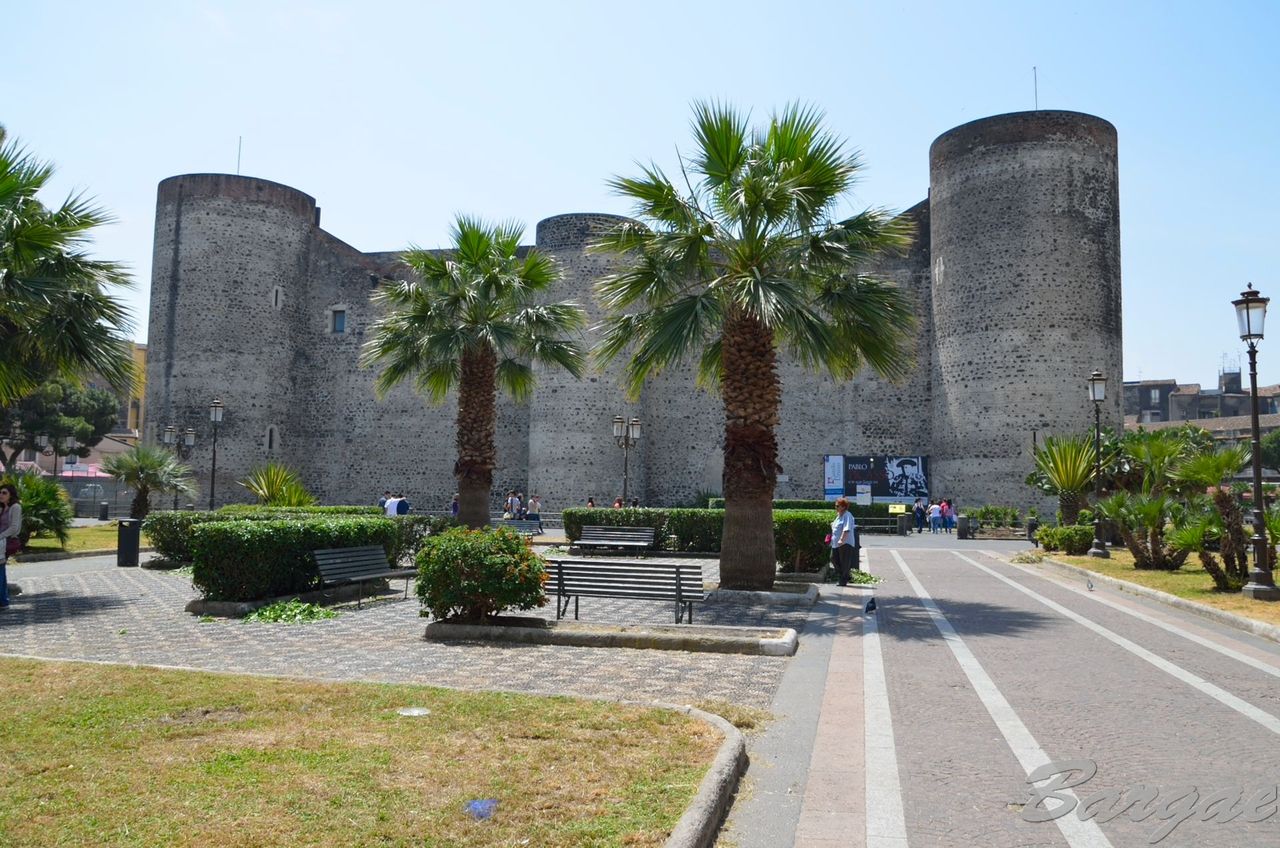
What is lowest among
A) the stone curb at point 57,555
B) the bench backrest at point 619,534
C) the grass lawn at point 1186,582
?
the stone curb at point 57,555

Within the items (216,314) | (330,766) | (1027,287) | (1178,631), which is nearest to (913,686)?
(330,766)

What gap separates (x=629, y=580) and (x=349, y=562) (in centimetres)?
378

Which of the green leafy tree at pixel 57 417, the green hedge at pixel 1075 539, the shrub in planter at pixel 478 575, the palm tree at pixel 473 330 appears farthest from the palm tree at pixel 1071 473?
the green leafy tree at pixel 57 417

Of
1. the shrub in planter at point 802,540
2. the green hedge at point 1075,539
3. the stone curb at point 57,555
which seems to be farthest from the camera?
the green hedge at point 1075,539

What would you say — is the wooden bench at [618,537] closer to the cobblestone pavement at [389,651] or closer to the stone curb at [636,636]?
the cobblestone pavement at [389,651]

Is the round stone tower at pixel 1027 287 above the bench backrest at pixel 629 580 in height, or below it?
above

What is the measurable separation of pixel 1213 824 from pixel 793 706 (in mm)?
2523

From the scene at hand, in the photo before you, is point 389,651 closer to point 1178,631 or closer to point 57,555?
point 1178,631

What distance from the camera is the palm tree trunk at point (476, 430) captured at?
17.0 m

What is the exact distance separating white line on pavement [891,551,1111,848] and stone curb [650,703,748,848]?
1339 mm

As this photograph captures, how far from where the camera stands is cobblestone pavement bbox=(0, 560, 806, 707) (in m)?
6.61

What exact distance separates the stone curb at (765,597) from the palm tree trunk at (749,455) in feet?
0.96

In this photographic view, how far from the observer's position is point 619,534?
65.8ft

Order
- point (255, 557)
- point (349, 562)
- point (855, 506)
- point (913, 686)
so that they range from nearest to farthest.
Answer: point (913, 686)
point (255, 557)
point (349, 562)
point (855, 506)
